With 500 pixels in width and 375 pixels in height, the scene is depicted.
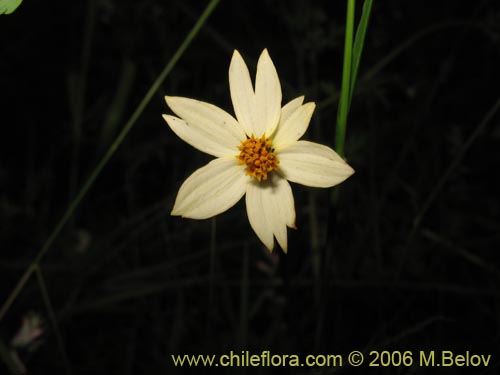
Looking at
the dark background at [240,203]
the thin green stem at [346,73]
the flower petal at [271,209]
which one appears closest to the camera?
the thin green stem at [346,73]

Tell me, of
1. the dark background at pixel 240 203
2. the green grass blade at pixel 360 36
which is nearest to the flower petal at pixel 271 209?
the green grass blade at pixel 360 36

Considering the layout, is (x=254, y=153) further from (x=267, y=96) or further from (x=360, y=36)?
(x=360, y=36)

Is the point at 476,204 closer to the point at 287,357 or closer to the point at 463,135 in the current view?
the point at 463,135

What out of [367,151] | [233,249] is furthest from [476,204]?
[233,249]

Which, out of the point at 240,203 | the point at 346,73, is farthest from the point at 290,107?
the point at 240,203

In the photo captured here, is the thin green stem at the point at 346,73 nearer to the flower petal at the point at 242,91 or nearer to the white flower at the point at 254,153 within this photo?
the white flower at the point at 254,153

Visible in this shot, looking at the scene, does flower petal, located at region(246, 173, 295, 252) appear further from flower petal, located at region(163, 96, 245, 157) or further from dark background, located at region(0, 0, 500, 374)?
dark background, located at region(0, 0, 500, 374)
